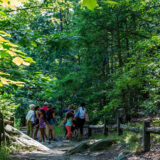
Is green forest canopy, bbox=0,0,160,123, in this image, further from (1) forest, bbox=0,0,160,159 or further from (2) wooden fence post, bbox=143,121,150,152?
(2) wooden fence post, bbox=143,121,150,152

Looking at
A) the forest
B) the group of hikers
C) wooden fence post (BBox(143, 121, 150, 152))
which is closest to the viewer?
wooden fence post (BBox(143, 121, 150, 152))

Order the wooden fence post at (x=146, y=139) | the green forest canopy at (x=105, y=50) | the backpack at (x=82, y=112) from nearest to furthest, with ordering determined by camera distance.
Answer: the wooden fence post at (x=146, y=139)
the green forest canopy at (x=105, y=50)
the backpack at (x=82, y=112)

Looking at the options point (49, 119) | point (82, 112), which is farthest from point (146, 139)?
point (49, 119)

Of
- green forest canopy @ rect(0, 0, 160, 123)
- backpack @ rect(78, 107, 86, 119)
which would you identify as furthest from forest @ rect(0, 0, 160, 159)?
backpack @ rect(78, 107, 86, 119)

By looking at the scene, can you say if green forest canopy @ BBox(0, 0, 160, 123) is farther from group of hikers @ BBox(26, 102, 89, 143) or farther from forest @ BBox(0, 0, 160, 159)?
group of hikers @ BBox(26, 102, 89, 143)

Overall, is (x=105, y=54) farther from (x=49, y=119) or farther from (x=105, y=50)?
(x=49, y=119)

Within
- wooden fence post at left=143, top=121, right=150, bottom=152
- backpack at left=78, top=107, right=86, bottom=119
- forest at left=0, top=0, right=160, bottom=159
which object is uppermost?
forest at left=0, top=0, right=160, bottom=159

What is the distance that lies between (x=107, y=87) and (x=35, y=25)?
18.2 m

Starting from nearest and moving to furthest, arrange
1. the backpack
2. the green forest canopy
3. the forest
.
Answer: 1. the green forest canopy
2. the forest
3. the backpack

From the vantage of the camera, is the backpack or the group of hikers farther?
the backpack

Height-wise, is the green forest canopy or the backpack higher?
the green forest canopy

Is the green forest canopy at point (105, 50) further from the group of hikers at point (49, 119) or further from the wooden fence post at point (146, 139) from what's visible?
the wooden fence post at point (146, 139)

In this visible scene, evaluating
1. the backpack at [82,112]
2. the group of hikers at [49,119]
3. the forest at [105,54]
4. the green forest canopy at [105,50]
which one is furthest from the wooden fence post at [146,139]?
the backpack at [82,112]

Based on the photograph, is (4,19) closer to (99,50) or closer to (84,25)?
(84,25)
